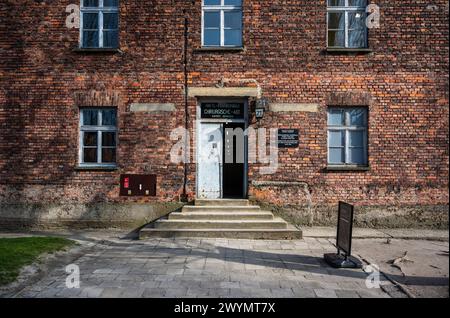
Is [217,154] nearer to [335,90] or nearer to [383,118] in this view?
[335,90]

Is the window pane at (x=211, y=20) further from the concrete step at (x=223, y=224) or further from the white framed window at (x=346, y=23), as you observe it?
the concrete step at (x=223, y=224)

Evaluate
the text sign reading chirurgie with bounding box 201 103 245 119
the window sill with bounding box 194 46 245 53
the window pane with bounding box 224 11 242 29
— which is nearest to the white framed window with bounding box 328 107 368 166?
the text sign reading chirurgie with bounding box 201 103 245 119

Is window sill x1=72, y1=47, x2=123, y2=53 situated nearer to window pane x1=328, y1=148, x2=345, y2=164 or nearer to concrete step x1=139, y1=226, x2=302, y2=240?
concrete step x1=139, y1=226, x2=302, y2=240

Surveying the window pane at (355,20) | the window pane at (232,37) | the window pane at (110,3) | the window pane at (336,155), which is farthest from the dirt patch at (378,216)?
the window pane at (110,3)

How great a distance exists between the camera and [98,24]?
1062cm

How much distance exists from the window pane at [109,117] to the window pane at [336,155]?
625 cm

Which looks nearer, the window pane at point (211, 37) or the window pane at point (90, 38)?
the window pane at point (211, 37)

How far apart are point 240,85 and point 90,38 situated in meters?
4.65

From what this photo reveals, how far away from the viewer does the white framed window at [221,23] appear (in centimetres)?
1050

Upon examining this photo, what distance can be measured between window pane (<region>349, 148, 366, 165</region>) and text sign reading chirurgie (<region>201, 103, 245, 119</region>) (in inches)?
130

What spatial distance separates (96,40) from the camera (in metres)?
10.6

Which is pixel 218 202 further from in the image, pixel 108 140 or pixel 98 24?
pixel 98 24

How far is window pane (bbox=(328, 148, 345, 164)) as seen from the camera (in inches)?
408

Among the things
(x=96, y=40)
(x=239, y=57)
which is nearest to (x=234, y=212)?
(x=239, y=57)
